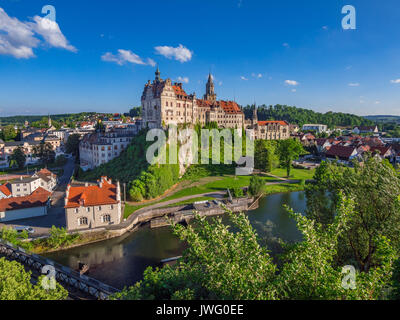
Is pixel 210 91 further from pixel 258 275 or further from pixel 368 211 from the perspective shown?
pixel 258 275

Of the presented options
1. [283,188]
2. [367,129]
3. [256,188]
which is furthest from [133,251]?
[367,129]

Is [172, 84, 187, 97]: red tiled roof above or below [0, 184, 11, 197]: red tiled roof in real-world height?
above

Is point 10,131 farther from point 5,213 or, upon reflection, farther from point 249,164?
point 249,164

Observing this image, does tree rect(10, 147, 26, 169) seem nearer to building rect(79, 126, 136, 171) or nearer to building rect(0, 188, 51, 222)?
building rect(79, 126, 136, 171)

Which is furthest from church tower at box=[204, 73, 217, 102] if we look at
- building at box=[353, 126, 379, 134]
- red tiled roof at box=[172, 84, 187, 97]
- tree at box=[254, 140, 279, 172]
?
building at box=[353, 126, 379, 134]

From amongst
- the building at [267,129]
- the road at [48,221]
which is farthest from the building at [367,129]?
the road at [48,221]
